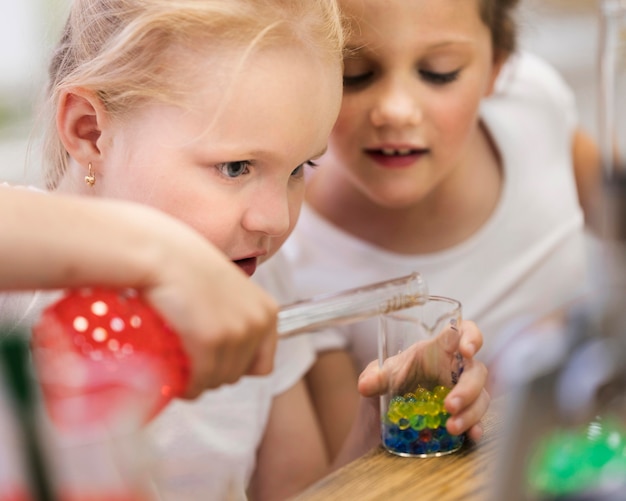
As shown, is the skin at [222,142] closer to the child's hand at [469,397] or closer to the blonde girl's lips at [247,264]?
the blonde girl's lips at [247,264]

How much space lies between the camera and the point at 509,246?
129 centimetres

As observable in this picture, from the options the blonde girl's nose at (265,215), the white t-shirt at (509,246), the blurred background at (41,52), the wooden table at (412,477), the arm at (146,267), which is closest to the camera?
the arm at (146,267)

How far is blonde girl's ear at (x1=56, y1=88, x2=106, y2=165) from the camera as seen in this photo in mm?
778

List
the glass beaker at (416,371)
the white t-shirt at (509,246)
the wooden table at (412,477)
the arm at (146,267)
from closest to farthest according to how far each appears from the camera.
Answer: the arm at (146,267)
the wooden table at (412,477)
the glass beaker at (416,371)
the white t-shirt at (509,246)

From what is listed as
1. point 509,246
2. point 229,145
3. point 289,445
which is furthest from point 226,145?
point 509,246

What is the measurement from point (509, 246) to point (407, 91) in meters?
0.42

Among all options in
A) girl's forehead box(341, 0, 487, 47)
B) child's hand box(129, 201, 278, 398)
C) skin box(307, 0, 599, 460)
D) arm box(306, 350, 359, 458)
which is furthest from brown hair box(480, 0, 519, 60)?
child's hand box(129, 201, 278, 398)

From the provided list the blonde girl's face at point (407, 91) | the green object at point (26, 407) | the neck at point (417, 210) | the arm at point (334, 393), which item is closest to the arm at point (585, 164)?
the neck at point (417, 210)

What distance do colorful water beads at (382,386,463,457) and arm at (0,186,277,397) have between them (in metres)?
0.21

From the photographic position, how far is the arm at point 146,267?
0.43 metres

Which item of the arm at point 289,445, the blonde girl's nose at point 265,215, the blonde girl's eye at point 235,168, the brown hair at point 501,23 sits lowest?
the arm at point 289,445

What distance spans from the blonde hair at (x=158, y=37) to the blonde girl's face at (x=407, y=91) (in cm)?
13

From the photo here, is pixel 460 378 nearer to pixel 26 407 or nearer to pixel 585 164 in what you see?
pixel 26 407

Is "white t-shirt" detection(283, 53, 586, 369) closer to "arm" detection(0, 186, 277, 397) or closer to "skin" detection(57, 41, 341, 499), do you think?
"skin" detection(57, 41, 341, 499)
